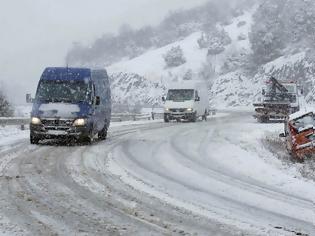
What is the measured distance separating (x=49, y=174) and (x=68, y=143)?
693 centimetres

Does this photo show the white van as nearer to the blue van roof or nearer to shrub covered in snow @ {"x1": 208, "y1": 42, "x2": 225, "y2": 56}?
the blue van roof

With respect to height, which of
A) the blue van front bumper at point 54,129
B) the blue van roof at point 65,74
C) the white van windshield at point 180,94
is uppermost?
the blue van roof at point 65,74

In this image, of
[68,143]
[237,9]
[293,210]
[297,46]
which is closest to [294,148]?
[293,210]

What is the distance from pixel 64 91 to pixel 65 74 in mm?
716

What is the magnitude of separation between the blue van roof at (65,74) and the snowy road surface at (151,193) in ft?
11.9

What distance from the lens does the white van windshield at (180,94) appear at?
115ft

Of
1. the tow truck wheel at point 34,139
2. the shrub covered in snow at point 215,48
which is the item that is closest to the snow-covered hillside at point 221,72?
the shrub covered in snow at point 215,48

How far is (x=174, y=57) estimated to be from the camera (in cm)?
10856

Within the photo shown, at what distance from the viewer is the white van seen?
34.5 metres

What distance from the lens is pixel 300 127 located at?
45.2ft

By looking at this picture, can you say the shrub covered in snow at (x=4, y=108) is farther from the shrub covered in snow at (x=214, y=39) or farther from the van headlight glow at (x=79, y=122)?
the shrub covered in snow at (x=214, y=39)

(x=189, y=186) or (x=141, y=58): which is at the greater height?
(x=141, y=58)

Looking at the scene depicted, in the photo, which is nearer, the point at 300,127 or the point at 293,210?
the point at 293,210

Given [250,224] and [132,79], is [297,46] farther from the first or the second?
[250,224]
